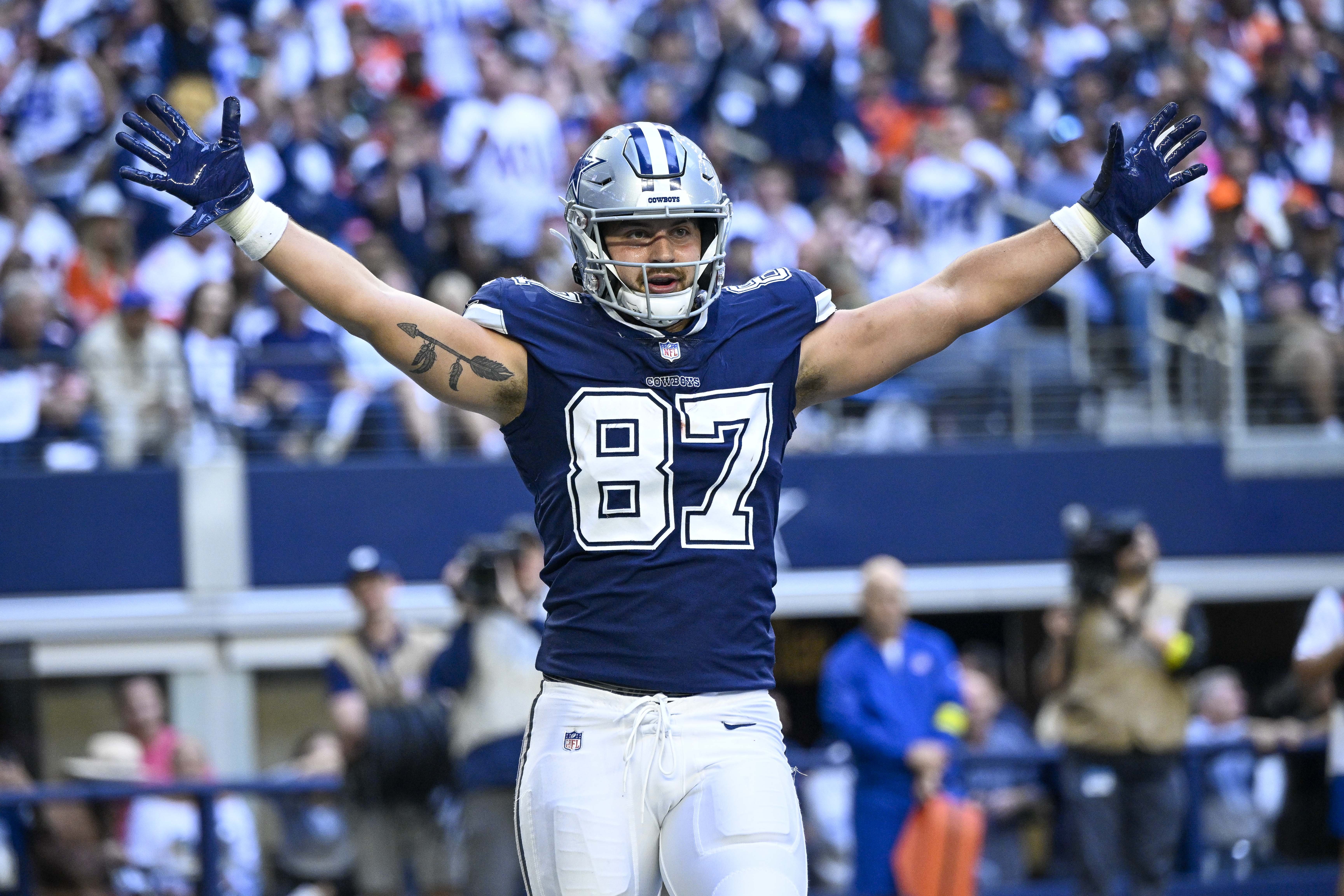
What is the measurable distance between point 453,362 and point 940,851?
4322 mm

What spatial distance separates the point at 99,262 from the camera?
10.1 m

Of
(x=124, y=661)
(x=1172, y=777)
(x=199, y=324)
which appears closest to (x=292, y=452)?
(x=199, y=324)

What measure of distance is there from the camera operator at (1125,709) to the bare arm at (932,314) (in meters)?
4.18

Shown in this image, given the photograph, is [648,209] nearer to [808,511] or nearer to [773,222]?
[808,511]

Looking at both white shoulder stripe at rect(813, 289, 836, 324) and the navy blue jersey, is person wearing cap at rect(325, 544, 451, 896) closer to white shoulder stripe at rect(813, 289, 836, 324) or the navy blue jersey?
the navy blue jersey

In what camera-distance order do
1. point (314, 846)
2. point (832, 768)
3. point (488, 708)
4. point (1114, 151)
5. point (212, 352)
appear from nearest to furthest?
point (1114, 151), point (488, 708), point (314, 846), point (832, 768), point (212, 352)

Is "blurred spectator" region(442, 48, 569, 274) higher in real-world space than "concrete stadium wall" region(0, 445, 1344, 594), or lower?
→ higher

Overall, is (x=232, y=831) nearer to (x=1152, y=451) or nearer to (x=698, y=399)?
(x=698, y=399)

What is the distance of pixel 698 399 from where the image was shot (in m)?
3.49

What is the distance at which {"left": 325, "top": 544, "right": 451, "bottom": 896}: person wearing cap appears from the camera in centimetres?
720

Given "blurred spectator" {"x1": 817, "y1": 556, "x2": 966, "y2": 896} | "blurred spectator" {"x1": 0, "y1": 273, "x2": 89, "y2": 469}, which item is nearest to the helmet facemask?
"blurred spectator" {"x1": 817, "y1": 556, "x2": 966, "y2": 896}

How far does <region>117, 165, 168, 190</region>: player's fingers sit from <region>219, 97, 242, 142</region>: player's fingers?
0.15m

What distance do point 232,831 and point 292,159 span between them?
485cm

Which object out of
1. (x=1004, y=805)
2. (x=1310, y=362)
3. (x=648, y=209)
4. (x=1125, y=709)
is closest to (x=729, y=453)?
(x=648, y=209)
